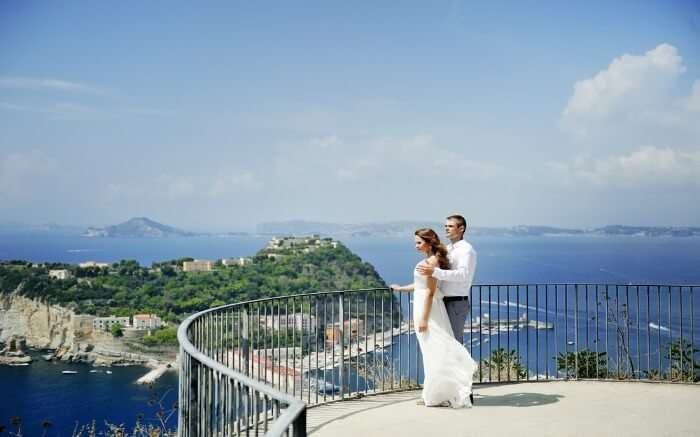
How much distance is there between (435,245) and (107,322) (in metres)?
76.8

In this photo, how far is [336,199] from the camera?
192 m

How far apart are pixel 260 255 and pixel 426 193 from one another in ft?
277

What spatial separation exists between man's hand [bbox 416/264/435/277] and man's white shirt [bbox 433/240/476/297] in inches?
1.5

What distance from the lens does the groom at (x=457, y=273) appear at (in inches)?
249

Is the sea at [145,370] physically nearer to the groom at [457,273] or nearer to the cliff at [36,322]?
the cliff at [36,322]

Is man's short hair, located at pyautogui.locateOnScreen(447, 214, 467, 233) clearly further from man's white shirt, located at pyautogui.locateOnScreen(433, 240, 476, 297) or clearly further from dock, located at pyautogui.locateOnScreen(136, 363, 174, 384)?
dock, located at pyautogui.locateOnScreen(136, 363, 174, 384)

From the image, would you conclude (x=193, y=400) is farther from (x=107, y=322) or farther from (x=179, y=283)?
(x=179, y=283)

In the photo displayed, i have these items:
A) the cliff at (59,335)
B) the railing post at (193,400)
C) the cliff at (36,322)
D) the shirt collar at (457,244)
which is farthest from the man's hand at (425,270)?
the cliff at (36,322)

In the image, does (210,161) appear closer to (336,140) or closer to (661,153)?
(336,140)

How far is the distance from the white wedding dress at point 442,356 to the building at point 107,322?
7521 centimetres

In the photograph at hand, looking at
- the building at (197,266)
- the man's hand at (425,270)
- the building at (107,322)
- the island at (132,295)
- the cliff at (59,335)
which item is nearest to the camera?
the man's hand at (425,270)

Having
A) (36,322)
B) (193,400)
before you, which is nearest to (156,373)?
(36,322)

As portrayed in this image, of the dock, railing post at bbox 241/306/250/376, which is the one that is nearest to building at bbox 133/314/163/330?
the dock

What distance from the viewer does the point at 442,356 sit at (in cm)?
641
